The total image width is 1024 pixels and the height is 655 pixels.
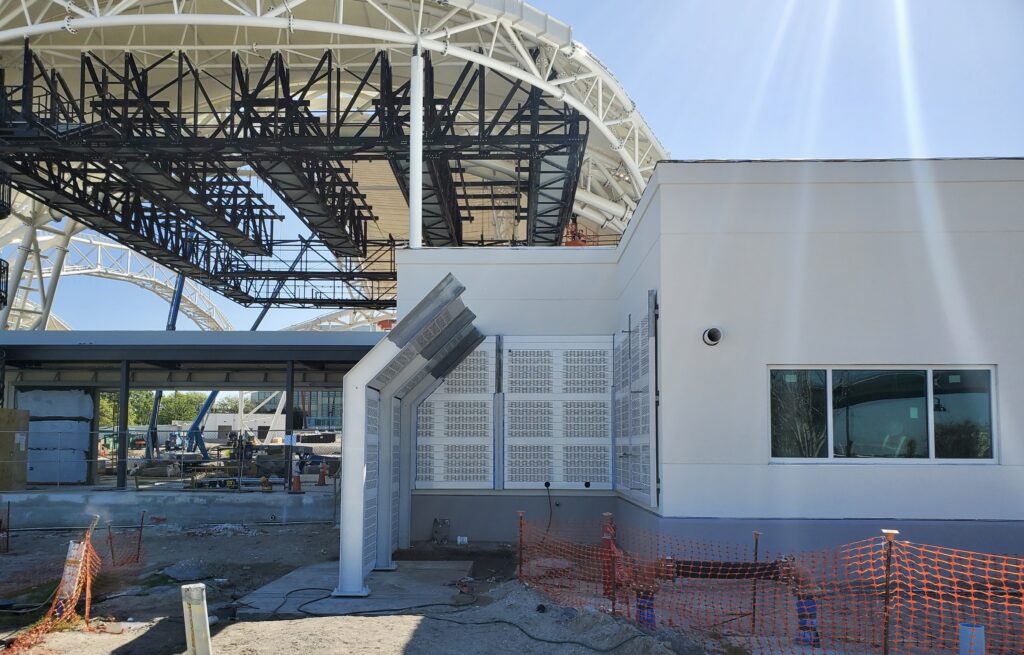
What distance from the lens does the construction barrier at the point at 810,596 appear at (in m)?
8.55

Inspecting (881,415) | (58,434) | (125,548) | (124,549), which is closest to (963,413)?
(881,415)

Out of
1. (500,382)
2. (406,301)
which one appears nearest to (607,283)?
(500,382)

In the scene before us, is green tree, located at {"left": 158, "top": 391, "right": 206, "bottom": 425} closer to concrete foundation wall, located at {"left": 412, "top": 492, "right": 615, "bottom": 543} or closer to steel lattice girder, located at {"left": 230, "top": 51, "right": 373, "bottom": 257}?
steel lattice girder, located at {"left": 230, "top": 51, "right": 373, "bottom": 257}

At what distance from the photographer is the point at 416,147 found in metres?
21.2

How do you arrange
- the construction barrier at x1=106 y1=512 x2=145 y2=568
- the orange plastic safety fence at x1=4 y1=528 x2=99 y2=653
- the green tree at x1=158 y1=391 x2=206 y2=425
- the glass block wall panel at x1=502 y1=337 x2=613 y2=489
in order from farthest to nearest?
the green tree at x1=158 y1=391 x2=206 y2=425 → the glass block wall panel at x1=502 y1=337 x2=613 y2=489 → the construction barrier at x1=106 y1=512 x2=145 y2=568 → the orange plastic safety fence at x1=4 y1=528 x2=99 y2=653

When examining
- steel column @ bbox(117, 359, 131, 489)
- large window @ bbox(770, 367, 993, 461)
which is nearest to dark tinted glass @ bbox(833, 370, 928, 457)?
large window @ bbox(770, 367, 993, 461)

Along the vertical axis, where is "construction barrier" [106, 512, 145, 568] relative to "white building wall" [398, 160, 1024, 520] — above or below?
below

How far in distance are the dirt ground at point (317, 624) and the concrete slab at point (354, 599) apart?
0.98ft

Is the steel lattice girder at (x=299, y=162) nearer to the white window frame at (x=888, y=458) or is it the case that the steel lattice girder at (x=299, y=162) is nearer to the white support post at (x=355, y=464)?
the white support post at (x=355, y=464)

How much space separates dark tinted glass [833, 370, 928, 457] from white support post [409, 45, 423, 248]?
11.1m

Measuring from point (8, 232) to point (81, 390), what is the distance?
53.9 feet

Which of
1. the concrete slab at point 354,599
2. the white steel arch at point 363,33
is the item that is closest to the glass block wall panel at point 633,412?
the concrete slab at point 354,599

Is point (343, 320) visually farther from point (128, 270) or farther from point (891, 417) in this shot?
point (891, 417)

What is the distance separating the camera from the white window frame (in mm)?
11422
